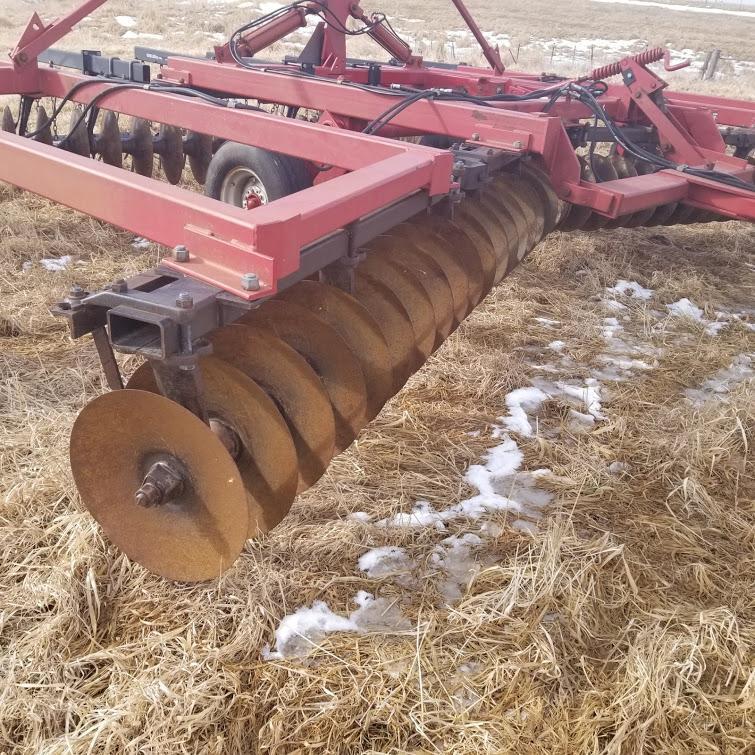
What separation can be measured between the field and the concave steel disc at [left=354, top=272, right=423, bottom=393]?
0.47 m

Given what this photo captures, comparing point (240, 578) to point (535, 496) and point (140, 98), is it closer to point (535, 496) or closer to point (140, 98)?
point (535, 496)

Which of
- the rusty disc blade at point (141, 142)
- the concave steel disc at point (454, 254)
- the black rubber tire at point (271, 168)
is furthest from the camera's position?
the rusty disc blade at point (141, 142)

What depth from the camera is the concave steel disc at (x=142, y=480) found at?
161cm

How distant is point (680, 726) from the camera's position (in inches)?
66.2

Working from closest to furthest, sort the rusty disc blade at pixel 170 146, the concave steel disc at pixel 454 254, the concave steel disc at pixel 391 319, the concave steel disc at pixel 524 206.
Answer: the concave steel disc at pixel 391 319 → the concave steel disc at pixel 454 254 → the concave steel disc at pixel 524 206 → the rusty disc blade at pixel 170 146

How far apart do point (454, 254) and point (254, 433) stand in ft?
4.27

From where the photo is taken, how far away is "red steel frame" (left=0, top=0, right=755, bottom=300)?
5.30 ft

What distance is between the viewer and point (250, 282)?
1.50 meters

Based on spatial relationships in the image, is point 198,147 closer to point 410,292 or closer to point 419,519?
point 410,292

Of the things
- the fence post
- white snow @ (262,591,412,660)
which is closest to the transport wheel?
white snow @ (262,591,412,660)

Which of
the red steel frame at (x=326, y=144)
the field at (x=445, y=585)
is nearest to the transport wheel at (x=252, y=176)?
the red steel frame at (x=326, y=144)

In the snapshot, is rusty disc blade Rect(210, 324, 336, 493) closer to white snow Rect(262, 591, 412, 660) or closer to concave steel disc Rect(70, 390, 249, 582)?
concave steel disc Rect(70, 390, 249, 582)

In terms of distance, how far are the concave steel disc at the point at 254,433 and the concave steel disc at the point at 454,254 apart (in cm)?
113

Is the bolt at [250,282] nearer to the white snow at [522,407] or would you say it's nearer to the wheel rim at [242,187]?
the white snow at [522,407]
